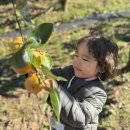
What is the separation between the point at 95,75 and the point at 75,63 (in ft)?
0.64

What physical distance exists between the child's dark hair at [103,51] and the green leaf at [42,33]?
0.74m

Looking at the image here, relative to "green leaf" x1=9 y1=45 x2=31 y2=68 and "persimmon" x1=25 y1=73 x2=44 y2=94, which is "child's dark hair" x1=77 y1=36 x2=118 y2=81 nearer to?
"persimmon" x1=25 y1=73 x2=44 y2=94

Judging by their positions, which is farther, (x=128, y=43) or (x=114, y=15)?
(x=114, y=15)

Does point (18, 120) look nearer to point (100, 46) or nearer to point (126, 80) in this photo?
point (126, 80)

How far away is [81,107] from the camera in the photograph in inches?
77.5

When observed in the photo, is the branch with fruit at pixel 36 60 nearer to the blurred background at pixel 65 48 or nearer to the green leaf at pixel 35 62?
the green leaf at pixel 35 62

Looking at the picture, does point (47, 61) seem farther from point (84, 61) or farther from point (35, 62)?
point (84, 61)

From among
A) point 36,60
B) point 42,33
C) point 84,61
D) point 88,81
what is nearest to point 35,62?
point 36,60

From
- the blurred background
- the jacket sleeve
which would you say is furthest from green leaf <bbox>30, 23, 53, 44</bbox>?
the jacket sleeve

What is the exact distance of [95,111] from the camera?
6.70ft

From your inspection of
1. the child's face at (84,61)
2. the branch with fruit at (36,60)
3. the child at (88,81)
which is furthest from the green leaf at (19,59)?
the child's face at (84,61)

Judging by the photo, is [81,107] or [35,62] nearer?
[35,62]

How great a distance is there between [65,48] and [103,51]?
3.51m

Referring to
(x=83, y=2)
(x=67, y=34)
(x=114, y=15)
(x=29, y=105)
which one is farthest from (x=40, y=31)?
(x=83, y=2)
